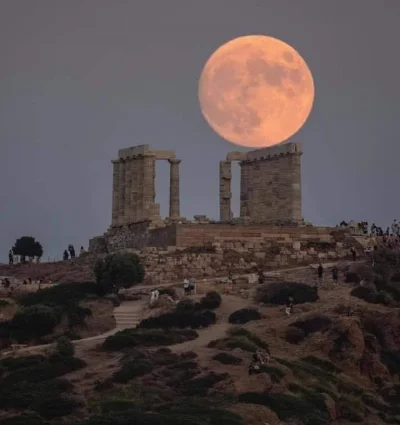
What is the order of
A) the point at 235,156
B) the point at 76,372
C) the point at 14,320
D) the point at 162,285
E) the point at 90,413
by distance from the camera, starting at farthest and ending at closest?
the point at 235,156 → the point at 162,285 → the point at 14,320 → the point at 76,372 → the point at 90,413

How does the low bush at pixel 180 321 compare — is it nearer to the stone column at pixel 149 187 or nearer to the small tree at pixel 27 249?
the stone column at pixel 149 187

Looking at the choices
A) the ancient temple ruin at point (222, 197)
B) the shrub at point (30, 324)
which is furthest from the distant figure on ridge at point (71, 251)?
the shrub at point (30, 324)

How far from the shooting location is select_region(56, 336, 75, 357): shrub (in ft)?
147

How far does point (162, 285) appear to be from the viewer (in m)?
60.2

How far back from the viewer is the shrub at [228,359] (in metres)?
43.5

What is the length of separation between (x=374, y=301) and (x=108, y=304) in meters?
11.7

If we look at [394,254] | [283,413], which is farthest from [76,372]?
[394,254]

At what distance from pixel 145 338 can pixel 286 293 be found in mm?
9276

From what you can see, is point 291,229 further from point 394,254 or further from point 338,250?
point 394,254

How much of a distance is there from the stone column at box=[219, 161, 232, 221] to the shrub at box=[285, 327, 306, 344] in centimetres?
2331

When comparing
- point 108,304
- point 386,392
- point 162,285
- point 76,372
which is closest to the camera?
point 76,372

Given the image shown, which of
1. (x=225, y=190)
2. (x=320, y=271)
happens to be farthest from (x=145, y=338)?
(x=225, y=190)

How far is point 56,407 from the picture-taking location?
3878 cm

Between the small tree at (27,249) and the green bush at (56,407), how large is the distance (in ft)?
141
